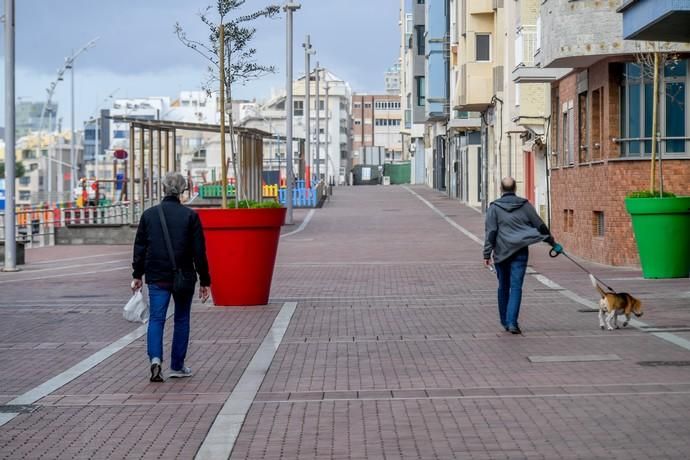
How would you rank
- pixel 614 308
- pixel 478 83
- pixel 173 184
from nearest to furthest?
pixel 173 184
pixel 614 308
pixel 478 83

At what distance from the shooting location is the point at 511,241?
49.0 ft

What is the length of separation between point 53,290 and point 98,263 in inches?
311

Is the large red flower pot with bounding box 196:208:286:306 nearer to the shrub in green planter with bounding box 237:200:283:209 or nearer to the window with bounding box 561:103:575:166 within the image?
the shrub in green planter with bounding box 237:200:283:209

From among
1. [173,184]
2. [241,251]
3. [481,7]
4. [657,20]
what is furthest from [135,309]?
[481,7]

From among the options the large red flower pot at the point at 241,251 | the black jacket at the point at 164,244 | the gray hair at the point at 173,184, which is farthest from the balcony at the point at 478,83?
the black jacket at the point at 164,244

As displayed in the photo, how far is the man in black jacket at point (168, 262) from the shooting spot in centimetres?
1163

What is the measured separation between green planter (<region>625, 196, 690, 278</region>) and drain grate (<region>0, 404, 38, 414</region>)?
45.0ft

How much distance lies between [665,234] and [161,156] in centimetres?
2139

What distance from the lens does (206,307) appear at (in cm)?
1875

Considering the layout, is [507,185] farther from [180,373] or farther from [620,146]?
[620,146]

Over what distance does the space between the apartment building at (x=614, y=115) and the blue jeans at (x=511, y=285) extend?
31.7 feet

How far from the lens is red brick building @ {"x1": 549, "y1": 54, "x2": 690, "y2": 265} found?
25391 millimetres

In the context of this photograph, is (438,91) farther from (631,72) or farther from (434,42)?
(631,72)

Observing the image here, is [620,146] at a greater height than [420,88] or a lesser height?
lesser
